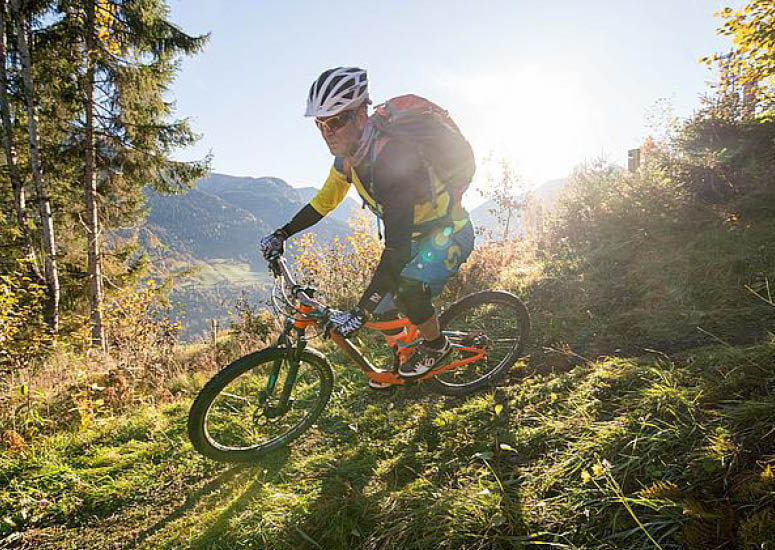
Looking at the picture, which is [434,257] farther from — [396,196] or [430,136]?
[430,136]

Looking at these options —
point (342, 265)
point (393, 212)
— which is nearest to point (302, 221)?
point (393, 212)

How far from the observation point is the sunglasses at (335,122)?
3.21 metres

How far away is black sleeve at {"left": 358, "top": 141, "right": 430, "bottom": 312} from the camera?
302 centimetres

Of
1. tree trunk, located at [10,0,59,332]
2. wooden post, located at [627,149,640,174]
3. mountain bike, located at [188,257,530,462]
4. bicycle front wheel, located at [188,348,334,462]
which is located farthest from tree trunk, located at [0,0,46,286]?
wooden post, located at [627,149,640,174]

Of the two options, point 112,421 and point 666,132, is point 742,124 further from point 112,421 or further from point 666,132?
point 112,421

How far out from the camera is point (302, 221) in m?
3.90

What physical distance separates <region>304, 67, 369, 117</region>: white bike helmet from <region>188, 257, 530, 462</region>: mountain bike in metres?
1.40

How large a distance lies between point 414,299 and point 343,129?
1652 mm

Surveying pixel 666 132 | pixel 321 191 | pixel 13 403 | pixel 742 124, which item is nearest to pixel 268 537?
pixel 321 191

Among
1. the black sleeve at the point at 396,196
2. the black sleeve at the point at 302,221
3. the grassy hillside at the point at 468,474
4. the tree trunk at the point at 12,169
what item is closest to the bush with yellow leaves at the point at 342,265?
the black sleeve at the point at 302,221

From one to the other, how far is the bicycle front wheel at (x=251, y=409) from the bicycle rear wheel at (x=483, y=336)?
1.44 m

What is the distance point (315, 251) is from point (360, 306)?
11989 millimetres

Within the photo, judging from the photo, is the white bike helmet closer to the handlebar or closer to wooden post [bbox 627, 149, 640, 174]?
the handlebar

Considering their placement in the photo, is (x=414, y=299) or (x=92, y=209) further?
(x=92, y=209)
